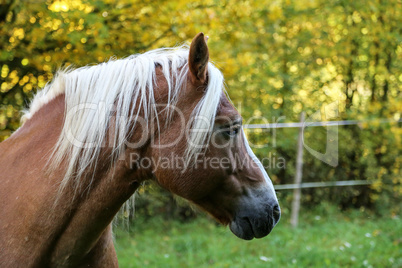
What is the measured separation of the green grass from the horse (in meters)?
2.51

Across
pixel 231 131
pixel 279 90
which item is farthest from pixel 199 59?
pixel 279 90

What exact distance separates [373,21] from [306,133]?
7.82 ft

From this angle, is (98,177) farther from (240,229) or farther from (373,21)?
(373,21)

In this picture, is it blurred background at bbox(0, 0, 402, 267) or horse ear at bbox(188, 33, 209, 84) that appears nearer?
horse ear at bbox(188, 33, 209, 84)

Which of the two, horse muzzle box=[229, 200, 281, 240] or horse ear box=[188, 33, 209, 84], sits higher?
horse ear box=[188, 33, 209, 84]

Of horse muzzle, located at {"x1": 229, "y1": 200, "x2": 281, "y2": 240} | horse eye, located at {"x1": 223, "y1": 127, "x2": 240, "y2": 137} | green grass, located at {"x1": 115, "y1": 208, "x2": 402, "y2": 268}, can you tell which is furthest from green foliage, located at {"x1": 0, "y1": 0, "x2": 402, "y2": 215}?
horse muzzle, located at {"x1": 229, "y1": 200, "x2": 281, "y2": 240}

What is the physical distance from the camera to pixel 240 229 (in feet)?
5.93

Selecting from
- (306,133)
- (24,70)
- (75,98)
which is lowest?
(306,133)

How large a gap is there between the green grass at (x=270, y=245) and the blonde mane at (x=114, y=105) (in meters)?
2.63

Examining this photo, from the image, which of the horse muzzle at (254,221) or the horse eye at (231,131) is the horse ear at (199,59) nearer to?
the horse eye at (231,131)

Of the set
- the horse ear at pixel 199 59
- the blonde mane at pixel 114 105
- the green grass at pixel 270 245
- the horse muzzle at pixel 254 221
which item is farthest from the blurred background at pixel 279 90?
the horse muzzle at pixel 254 221

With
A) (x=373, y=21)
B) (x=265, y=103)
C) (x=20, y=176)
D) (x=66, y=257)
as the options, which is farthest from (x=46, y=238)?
(x=373, y=21)

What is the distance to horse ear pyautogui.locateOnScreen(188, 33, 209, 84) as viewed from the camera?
1.67 meters

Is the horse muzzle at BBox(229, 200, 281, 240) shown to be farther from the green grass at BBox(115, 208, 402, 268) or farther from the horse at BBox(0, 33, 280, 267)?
the green grass at BBox(115, 208, 402, 268)
